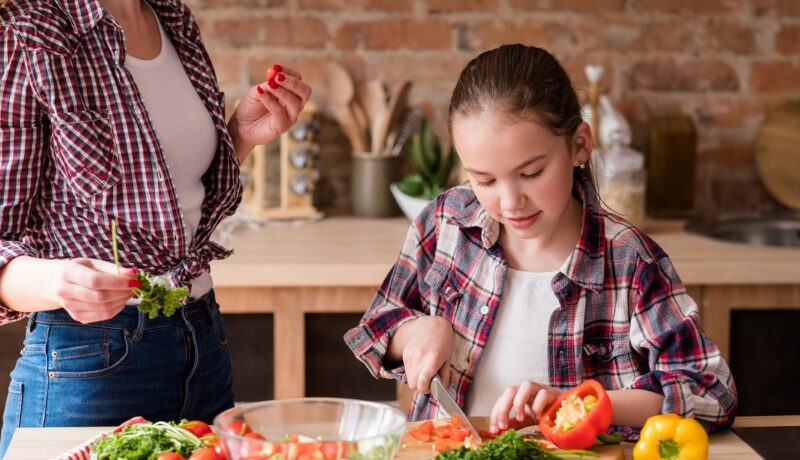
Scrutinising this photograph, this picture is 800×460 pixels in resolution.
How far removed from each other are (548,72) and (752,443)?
0.63 metres

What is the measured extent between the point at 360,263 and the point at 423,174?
52 cm

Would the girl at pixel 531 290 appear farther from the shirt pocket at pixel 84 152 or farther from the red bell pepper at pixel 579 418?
the shirt pocket at pixel 84 152

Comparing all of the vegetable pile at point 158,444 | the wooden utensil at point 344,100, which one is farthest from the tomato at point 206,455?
the wooden utensil at point 344,100

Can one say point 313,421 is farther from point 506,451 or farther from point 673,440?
point 673,440

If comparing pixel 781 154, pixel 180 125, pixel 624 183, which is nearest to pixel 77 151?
pixel 180 125

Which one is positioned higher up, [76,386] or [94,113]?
[94,113]

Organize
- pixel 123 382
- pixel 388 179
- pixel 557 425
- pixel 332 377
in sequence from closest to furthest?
1. pixel 557 425
2. pixel 123 382
3. pixel 332 377
4. pixel 388 179

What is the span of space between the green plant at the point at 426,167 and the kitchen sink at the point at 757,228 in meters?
0.71

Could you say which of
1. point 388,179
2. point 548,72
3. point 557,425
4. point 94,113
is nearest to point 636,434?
point 557,425

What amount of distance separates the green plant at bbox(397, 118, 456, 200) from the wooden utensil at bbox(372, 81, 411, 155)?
0.11 meters

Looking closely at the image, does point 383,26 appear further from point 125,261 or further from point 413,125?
point 125,261

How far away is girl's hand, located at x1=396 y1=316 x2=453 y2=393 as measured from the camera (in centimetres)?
144

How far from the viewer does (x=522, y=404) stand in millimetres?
1330

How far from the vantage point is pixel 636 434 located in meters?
1.41
